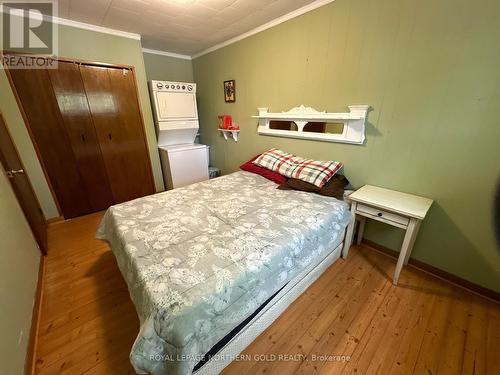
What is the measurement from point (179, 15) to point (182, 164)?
6.28 ft

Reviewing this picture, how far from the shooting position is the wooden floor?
3.85 ft

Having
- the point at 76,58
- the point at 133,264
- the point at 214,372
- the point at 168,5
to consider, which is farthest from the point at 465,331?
the point at 76,58

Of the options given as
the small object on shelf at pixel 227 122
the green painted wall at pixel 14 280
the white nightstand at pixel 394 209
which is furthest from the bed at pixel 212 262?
the small object on shelf at pixel 227 122

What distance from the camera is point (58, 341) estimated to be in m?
1.30

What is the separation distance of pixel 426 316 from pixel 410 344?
300mm

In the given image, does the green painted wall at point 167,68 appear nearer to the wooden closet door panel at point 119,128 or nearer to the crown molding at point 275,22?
the crown molding at point 275,22

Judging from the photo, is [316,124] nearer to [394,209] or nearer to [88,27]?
[394,209]

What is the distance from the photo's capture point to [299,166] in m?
2.21

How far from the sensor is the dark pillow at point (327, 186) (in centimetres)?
192

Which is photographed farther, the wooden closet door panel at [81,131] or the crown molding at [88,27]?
the wooden closet door panel at [81,131]

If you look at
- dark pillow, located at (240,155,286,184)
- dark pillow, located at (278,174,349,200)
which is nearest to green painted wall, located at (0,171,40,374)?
dark pillow, located at (278,174,349,200)

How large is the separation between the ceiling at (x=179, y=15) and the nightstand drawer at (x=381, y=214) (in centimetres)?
203

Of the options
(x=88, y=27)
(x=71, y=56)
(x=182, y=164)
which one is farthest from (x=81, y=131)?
(x=182, y=164)

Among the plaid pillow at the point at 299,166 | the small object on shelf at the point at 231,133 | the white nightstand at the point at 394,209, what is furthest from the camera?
the small object on shelf at the point at 231,133
